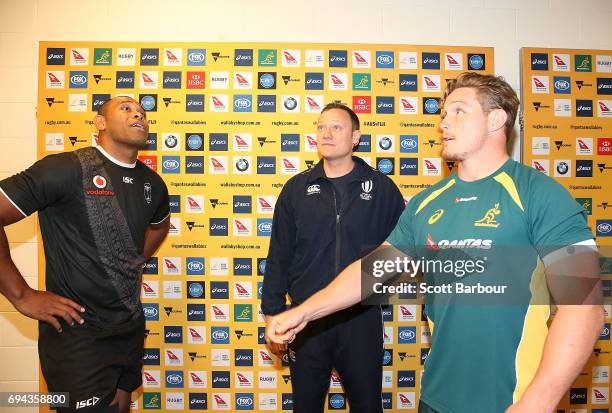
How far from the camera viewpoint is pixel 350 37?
8.27 ft

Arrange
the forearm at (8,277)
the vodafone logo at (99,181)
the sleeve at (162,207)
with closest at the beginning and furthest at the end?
the forearm at (8,277)
the vodafone logo at (99,181)
the sleeve at (162,207)

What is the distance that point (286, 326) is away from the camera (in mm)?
1242

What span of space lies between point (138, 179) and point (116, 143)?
8.5 inches

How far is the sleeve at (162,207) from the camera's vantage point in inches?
88.7

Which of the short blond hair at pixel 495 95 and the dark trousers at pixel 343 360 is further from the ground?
the short blond hair at pixel 495 95

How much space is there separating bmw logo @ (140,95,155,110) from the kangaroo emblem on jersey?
2088 mm

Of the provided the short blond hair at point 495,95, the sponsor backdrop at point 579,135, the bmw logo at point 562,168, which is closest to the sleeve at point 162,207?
the short blond hair at point 495,95

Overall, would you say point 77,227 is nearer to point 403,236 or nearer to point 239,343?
point 239,343

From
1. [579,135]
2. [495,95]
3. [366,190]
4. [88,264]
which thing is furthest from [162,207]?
[579,135]

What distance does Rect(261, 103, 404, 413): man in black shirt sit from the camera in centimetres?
203

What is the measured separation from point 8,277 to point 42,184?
45 cm

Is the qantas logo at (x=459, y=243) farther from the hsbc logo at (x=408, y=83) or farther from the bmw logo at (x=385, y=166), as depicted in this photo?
the hsbc logo at (x=408, y=83)

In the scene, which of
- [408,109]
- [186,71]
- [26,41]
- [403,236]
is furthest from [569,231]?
[26,41]

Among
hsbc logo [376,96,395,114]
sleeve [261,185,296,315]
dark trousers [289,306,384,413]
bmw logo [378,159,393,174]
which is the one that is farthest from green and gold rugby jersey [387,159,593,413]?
hsbc logo [376,96,395,114]
